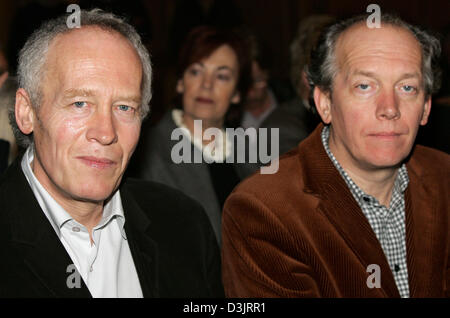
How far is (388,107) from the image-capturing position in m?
2.14

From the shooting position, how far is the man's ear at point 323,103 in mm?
2391

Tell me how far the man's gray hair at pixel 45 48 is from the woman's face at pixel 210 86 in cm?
161

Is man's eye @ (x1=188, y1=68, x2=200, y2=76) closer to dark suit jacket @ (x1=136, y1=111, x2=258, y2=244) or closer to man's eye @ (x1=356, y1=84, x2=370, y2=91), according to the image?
dark suit jacket @ (x1=136, y1=111, x2=258, y2=244)

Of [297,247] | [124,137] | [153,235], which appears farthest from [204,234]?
[124,137]

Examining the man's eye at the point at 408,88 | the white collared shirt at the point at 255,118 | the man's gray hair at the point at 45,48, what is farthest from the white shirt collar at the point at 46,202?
the white collared shirt at the point at 255,118

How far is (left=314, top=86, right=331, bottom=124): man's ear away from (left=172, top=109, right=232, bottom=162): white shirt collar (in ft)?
4.05

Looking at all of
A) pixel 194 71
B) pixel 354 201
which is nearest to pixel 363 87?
pixel 354 201

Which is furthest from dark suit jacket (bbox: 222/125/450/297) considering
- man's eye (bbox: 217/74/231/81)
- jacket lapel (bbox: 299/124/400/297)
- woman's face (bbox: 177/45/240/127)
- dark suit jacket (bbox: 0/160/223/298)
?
man's eye (bbox: 217/74/231/81)

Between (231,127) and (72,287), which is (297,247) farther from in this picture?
(231,127)

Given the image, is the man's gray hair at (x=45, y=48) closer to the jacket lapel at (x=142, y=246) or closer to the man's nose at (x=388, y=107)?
the jacket lapel at (x=142, y=246)

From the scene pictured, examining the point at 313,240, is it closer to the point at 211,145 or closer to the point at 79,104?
the point at 79,104

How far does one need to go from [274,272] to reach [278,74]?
21.2ft

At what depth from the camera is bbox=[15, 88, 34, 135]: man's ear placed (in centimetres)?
195

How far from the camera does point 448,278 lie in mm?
2303
